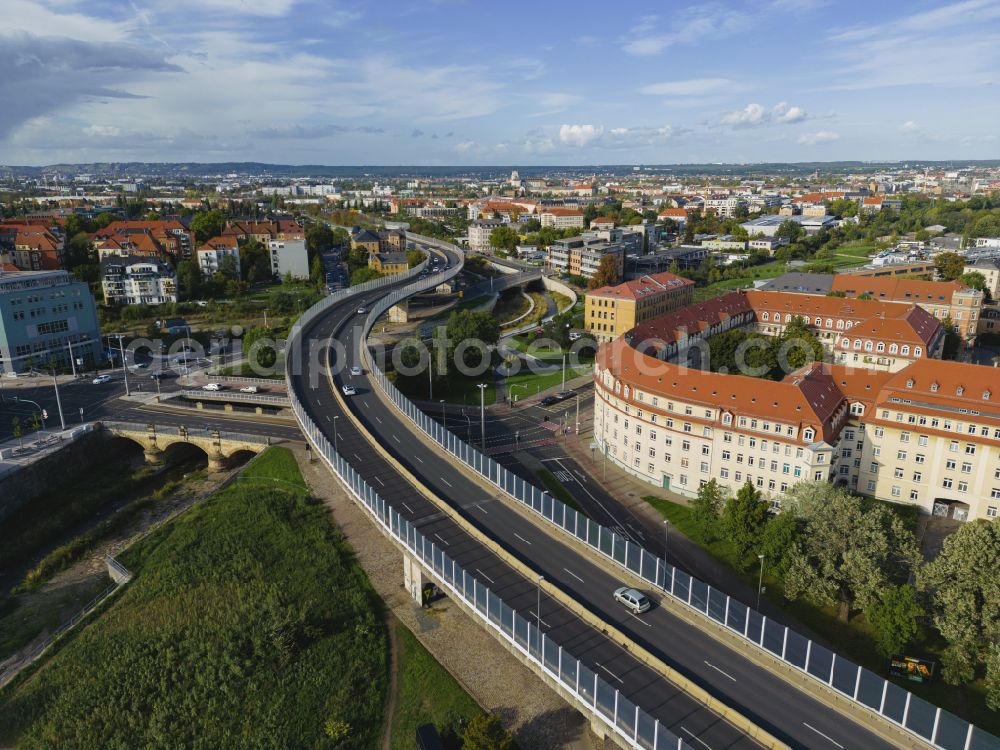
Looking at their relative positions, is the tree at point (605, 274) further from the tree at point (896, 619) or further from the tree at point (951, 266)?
the tree at point (896, 619)

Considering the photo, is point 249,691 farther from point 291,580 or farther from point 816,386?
point 816,386

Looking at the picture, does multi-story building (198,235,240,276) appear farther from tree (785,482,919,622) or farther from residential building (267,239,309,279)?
tree (785,482,919,622)

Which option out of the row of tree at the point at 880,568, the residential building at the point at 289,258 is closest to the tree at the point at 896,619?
the row of tree at the point at 880,568

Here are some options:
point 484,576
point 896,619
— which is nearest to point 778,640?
point 896,619

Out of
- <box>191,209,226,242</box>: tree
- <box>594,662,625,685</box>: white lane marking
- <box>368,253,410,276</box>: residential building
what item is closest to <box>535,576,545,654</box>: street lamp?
<box>594,662,625,685</box>: white lane marking

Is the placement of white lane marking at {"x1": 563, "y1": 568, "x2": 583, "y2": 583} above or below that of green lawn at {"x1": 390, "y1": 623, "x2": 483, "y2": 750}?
above

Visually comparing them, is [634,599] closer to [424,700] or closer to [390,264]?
[424,700]
